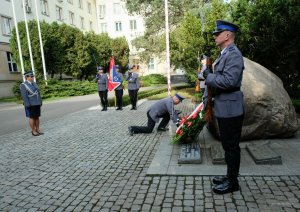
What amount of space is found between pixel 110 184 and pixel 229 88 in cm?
229

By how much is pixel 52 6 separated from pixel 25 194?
3394 centimetres

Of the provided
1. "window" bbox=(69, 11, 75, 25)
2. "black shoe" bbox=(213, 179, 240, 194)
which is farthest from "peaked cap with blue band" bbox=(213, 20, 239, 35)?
"window" bbox=(69, 11, 75, 25)

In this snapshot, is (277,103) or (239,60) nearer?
(239,60)

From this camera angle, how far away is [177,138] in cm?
588

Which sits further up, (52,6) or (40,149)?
(52,6)

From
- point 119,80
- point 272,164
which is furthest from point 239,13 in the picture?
point 272,164

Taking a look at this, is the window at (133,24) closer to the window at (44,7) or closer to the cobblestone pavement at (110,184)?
the window at (44,7)

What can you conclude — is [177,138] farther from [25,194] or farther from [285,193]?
[25,194]

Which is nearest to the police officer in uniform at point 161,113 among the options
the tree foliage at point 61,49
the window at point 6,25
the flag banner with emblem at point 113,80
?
the flag banner with emblem at point 113,80

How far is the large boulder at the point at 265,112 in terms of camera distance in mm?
5863

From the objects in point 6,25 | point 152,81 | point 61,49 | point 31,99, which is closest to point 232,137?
point 31,99

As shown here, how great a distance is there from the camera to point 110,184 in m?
4.33

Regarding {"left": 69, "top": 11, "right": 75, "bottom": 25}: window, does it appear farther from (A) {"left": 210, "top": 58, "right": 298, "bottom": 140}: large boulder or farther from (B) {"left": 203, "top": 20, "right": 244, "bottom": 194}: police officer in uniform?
(B) {"left": 203, "top": 20, "right": 244, "bottom": 194}: police officer in uniform

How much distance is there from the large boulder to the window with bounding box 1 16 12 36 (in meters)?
25.4
